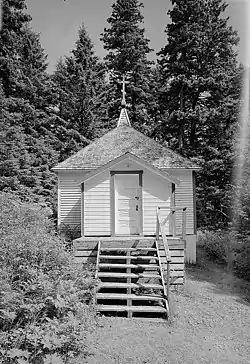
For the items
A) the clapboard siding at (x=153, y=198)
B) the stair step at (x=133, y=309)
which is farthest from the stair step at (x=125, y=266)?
the clapboard siding at (x=153, y=198)

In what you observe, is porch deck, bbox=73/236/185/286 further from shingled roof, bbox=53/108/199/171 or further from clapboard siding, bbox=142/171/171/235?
shingled roof, bbox=53/108/199/171

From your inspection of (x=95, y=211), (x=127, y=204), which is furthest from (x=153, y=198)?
(x=95, y=211)

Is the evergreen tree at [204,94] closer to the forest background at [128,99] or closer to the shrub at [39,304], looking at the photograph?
the forest background at [128,99]

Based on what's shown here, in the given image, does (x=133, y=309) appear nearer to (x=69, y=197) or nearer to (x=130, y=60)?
(x=69, y=197)

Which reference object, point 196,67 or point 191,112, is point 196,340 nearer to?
point 191,112

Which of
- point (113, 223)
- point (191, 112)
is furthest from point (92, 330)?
point (191, 112)

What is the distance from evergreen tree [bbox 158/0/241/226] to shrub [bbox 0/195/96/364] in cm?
1441

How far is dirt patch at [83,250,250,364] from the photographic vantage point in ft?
16.3

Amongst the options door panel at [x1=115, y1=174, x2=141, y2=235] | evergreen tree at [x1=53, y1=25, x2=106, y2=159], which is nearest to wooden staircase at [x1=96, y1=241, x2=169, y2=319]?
door panel at [x1=115, y1=174, x2=141, y2=235]

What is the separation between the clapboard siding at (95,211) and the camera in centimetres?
990

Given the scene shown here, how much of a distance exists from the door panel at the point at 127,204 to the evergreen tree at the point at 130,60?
1395cm

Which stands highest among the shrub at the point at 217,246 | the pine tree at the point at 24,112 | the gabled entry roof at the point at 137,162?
the pine tree at the point at 24,112

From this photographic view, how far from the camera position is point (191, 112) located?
20.5 meters

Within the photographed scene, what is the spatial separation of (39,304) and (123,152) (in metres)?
8.79
